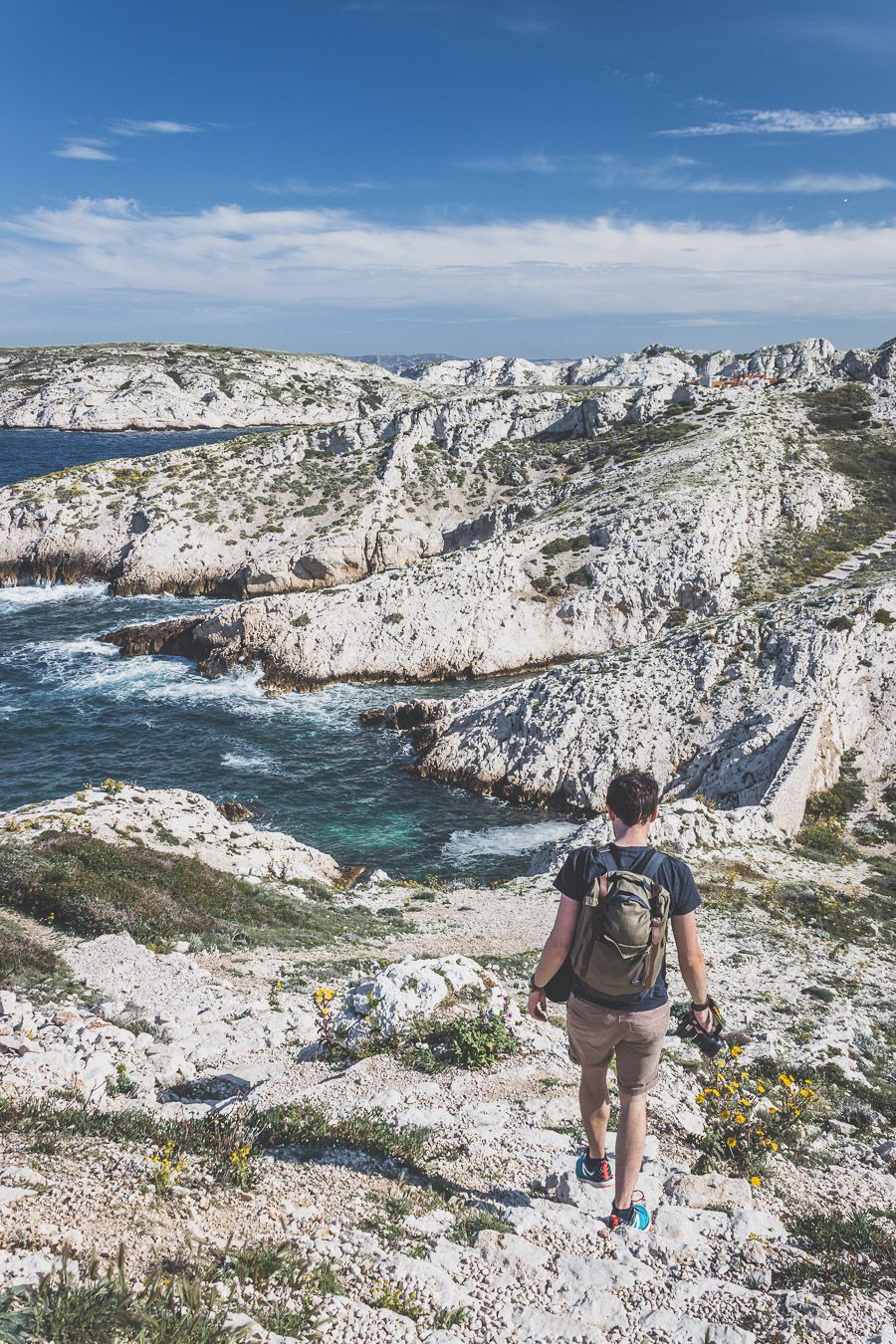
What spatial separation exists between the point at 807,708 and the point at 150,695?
32872 mm

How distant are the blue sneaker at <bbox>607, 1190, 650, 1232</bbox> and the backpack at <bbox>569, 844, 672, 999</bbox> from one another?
2219 millimetres

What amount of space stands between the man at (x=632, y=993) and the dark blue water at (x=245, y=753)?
20.5 m

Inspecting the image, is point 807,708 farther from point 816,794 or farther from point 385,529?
point 385,529

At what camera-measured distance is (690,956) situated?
6.49 metres

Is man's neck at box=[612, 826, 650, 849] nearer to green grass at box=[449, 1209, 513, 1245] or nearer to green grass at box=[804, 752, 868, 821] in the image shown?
green grass at box=[449, 1209, 513, 1245]

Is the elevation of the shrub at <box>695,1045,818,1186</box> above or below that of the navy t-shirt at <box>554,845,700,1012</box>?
below

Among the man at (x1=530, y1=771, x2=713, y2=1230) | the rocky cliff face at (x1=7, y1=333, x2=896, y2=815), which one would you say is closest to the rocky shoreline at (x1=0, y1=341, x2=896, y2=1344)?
the rocky cliff face at (x1=7, y1=333, x2=896, y2=815)

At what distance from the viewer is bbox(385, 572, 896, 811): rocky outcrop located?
30.7 m

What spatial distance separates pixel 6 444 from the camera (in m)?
117

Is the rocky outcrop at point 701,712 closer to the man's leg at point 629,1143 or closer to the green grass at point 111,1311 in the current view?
the man's leg at point 629,1143

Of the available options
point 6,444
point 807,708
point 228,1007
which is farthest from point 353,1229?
point 6,444

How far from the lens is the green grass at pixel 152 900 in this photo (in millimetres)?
14008

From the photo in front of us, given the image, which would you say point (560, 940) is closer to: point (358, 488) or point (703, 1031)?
point (703, 1031)

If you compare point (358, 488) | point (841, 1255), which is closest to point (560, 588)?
point (358, 488)
